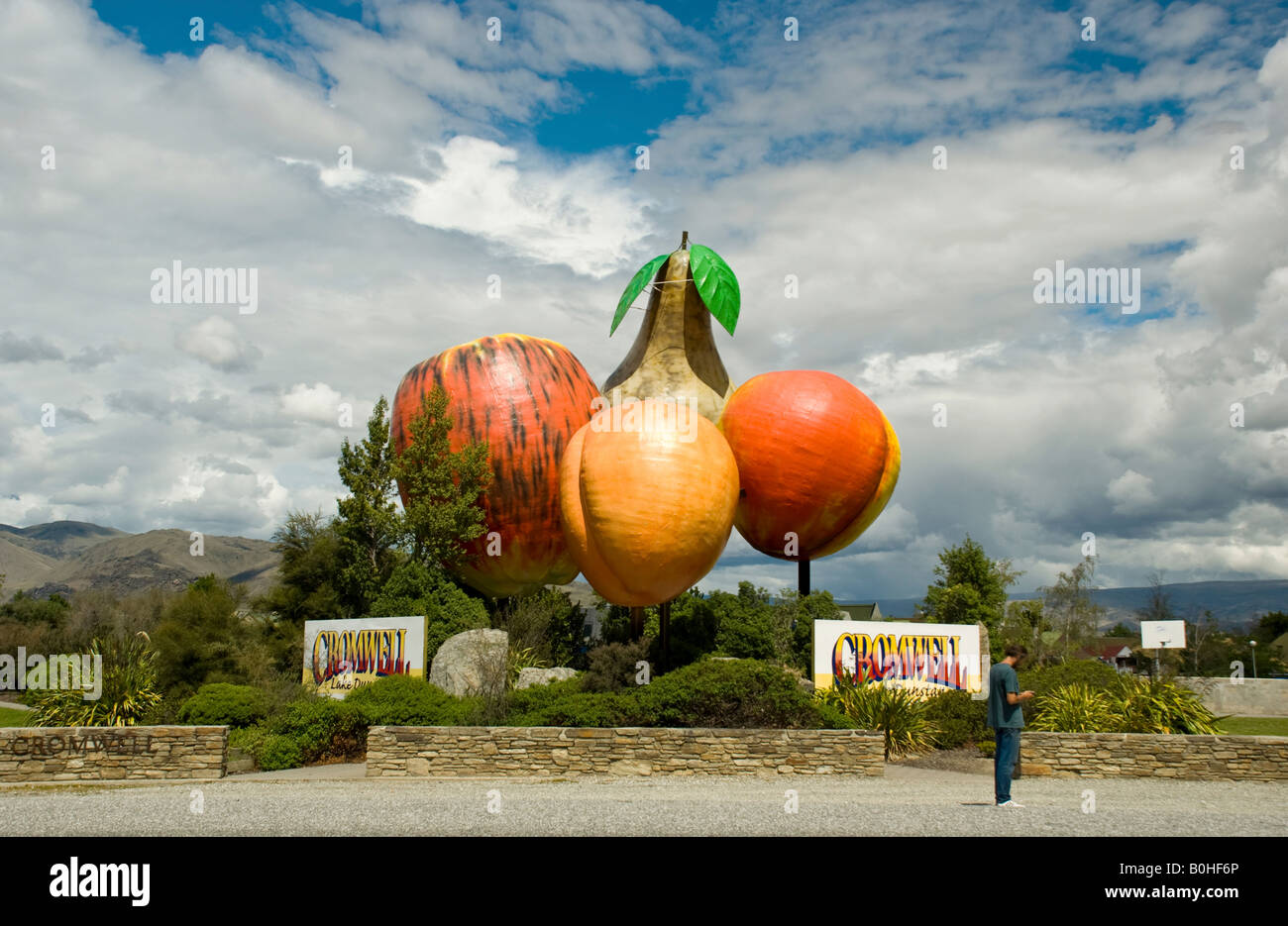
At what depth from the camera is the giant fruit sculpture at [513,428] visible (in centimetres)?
2298

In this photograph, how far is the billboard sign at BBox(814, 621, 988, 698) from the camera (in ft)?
62.7

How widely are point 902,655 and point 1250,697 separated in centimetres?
1542

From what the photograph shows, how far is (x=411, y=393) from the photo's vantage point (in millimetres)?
24000

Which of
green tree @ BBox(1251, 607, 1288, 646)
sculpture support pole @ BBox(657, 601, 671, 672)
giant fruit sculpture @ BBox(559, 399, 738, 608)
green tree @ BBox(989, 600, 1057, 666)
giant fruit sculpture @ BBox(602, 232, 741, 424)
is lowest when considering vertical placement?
green tree @ BBox(1251, 607, 1288, 646)

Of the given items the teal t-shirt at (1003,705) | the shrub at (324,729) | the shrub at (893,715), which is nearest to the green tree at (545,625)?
the shrub at (324,729)

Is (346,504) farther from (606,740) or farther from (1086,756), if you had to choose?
(1086,756)

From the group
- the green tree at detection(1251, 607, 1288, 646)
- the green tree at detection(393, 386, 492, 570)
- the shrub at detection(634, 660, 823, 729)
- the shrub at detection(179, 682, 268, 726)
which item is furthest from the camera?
the green tree at detection(1251, 607, 1288, 646)

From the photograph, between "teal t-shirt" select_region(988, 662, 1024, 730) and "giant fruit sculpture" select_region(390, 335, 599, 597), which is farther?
"giant fruit sculpture" select_region(390, 335, 599, 597)

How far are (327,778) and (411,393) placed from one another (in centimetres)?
1229

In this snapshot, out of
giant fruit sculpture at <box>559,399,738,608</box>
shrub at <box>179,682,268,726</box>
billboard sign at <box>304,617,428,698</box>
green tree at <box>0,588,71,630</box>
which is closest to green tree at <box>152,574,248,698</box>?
billboard sign at <box>304,617,428,698</box>

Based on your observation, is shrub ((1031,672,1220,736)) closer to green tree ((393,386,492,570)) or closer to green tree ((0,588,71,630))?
green tree ((393,386,492,570))

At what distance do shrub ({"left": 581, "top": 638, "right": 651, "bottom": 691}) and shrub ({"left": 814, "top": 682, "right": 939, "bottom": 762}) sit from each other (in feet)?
11.3

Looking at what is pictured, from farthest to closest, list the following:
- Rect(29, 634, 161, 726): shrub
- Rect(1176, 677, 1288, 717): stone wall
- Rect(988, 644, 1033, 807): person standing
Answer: Rect(1176, 677, 1288, 717): stone wall, Rect(29, 634, 161, 726): shrub, Rect(988, 644, 1033, 807): person standing

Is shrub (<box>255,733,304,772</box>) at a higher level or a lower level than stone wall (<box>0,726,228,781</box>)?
lower
